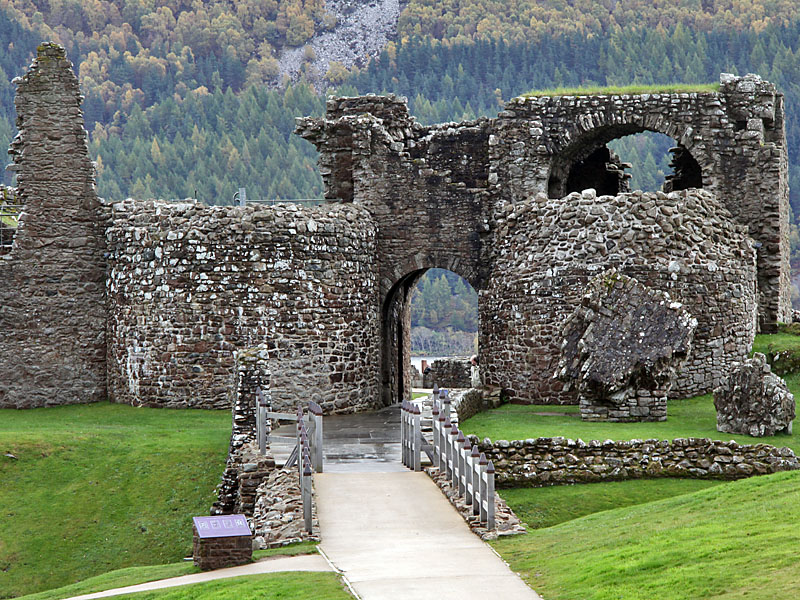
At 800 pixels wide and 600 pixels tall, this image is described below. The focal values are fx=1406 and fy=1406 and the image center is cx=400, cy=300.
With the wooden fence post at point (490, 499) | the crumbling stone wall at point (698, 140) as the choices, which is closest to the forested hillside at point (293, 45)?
the crumbling stone wall at point (698, 140)

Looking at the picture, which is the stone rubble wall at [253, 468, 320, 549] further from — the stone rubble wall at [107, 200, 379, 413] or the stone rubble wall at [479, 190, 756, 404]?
the stone rubble wall at [479, 190, 756, 404]

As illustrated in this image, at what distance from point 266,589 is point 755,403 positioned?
1266cm

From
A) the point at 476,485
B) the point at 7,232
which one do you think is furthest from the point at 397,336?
the point at 476,485

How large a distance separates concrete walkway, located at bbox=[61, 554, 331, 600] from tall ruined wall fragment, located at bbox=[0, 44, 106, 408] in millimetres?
17305

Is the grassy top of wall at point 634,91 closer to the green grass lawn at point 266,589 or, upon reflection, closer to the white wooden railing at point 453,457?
the white wooden railing at point 453,457

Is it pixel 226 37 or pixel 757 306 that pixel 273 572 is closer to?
pixel 757 306

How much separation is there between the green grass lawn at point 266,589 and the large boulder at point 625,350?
41.6ft

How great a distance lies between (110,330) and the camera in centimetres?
3481

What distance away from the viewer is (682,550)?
1588 cm

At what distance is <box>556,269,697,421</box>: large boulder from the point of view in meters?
28.2

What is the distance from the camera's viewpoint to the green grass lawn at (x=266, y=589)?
1577 cm

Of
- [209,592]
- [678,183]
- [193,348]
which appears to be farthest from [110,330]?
[209,592]

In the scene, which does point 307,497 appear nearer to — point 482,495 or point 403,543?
point 403,543

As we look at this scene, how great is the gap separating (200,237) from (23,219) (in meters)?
5.30
